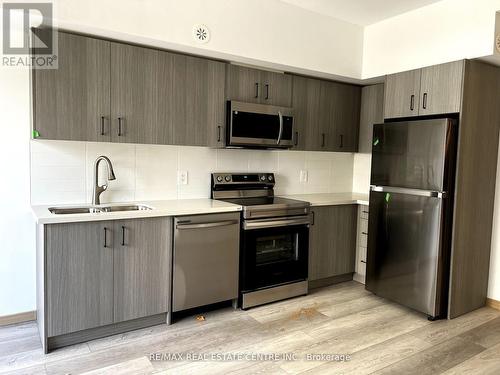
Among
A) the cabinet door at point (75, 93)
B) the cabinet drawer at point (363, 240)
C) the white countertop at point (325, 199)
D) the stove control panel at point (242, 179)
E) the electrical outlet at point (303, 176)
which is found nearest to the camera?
the cabinet door at point (75, 93)

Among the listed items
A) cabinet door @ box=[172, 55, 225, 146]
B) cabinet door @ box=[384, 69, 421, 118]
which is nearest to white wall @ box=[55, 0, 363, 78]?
cabinet door @ box=[172, 55, 225, 146]

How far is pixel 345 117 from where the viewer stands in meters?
4.11

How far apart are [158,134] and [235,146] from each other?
0.68m

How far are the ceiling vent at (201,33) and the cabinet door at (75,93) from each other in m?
0.65

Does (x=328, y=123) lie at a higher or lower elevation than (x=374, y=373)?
higher

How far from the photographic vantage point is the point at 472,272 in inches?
128

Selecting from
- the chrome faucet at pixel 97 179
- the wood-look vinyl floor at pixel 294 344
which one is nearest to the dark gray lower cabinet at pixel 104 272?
the wood-look vinyl floor at pixel 294 344

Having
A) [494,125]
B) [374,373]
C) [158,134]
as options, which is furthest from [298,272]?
[494,125]

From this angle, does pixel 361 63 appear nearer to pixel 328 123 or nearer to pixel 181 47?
pixel 328 123

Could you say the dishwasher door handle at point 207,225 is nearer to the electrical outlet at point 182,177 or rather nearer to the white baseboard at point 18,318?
the electrical outlet at point 182,177

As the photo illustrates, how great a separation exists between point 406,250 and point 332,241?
2.55ft

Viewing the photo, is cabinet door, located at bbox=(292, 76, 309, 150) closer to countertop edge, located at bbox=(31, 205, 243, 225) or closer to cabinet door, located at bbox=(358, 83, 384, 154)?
cabinet door, located at bbox=(358, 83, 384, 154)

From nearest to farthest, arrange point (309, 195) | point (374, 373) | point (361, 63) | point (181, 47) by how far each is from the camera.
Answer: point (374, 373) → point (181, 47) → point (361, 63) → point (309, 195)

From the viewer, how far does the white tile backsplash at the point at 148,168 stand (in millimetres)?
2867
